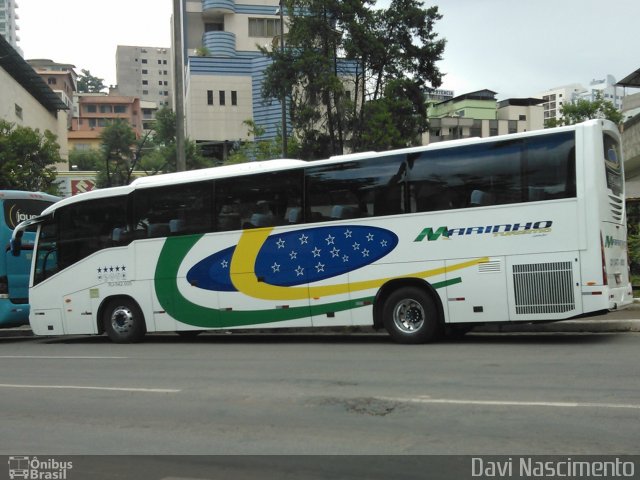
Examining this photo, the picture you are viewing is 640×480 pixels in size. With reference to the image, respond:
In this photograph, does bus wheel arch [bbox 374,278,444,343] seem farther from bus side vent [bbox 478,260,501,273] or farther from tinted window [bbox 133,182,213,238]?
tinted window [bbox 133,182,213,238]

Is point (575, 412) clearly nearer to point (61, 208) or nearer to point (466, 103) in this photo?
point (61, 208)

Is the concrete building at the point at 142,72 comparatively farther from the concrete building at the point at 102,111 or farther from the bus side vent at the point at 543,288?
the bus side vent at the point at 543,288

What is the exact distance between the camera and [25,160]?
3847 cm

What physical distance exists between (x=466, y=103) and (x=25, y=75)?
55.1 m

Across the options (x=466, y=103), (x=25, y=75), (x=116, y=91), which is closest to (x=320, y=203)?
(x=25, y=75)

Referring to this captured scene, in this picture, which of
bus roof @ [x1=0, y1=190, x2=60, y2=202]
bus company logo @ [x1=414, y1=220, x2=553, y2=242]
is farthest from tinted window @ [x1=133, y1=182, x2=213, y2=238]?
bus roof @ [x1=0, y1=190, x2=60, y2=202]

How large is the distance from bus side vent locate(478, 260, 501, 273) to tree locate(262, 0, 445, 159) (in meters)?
13.3

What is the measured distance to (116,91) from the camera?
174m

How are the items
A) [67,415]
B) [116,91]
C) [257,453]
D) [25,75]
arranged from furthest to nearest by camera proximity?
[116,91]
[25,75]
[67,415]
[257,453]

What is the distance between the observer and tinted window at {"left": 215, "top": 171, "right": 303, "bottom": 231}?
42.1 ft

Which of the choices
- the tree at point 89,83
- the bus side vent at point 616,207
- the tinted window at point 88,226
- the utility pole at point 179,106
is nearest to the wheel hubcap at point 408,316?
the bus side vent at point 616,207

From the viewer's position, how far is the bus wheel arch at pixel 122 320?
47.9ft

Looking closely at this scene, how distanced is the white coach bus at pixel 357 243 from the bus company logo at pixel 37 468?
7248 mm

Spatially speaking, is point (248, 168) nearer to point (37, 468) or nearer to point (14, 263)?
point (14, 263)
